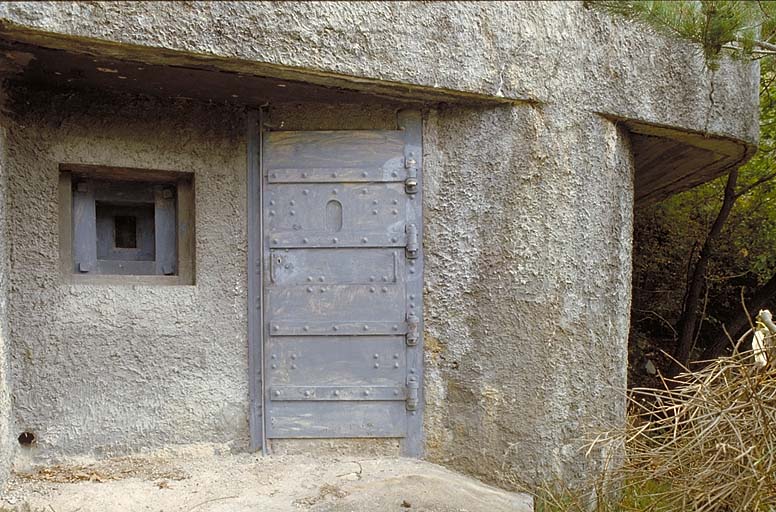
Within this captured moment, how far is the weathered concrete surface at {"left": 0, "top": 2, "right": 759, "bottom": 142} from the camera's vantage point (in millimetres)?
2307

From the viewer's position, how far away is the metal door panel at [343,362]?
302cm

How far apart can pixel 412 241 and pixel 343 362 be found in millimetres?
644

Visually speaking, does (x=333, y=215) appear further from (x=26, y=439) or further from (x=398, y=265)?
(x=26, y=439)

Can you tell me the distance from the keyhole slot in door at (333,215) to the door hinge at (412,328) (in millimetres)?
529

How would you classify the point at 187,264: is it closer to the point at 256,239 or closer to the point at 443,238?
the point at 256,239

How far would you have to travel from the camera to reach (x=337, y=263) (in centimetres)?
303

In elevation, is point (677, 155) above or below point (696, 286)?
above

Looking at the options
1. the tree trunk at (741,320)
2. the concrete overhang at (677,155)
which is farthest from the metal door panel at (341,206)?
the tree trunk at (741,320)

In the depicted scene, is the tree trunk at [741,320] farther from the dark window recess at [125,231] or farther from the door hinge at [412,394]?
the dark window recess at [125,231]

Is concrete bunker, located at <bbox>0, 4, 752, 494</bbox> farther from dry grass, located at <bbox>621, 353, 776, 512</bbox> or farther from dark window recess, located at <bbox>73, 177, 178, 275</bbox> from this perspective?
dry grass, located at <bbox>621, 353, 776, 512</bbox>

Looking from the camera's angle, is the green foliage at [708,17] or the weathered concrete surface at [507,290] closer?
the green foliage at [708,17]

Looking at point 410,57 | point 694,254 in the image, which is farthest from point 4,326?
point 694,254

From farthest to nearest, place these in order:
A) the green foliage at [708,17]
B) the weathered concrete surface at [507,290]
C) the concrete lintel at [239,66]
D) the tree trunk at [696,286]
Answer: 1. the tree trunk at [696,286]
2. the weathered concrete surface at [507,290]
3. the green foliage at [708,17]
4. the concrete lintel at [239,66]

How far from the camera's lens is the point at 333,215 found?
3.04 meters
